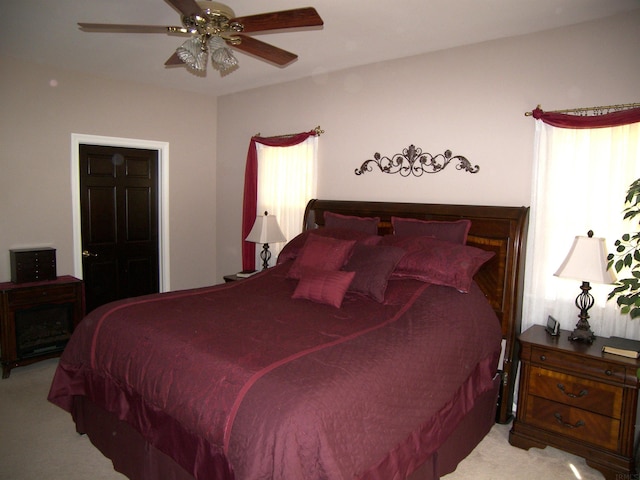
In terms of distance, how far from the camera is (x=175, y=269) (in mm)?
5070

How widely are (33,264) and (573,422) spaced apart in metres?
→ 4.20

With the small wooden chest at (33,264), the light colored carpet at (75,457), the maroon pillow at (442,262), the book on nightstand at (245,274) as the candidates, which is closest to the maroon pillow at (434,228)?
the maroon pillow at (442,262)

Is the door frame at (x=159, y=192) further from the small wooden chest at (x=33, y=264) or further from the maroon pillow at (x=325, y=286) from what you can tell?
the maroon pillow at (x=325, y=286)

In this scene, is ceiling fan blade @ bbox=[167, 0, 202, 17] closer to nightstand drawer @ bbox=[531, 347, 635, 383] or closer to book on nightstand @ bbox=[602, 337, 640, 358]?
nightstand drawer @ bbox=[531, 347, 635, 383]

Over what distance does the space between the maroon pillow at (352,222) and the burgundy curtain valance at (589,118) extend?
1.38 m

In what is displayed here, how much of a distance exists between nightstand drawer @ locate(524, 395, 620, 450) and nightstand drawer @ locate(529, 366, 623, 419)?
0.03 m

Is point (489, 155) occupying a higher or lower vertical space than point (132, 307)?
higher

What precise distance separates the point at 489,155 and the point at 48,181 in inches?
153

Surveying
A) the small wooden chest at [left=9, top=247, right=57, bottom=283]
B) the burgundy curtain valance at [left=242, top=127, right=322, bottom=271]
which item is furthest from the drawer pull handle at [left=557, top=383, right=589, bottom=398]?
the small wooden chest at [left=9, top=247, right=57, bottom=283]

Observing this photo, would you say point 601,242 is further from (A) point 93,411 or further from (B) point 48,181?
(B) point 48,181

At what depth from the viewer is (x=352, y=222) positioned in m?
3.64

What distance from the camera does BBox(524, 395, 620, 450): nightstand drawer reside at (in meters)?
2.37

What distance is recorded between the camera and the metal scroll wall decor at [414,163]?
10.8 feet

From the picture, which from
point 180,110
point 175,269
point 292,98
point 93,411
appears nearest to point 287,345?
point 93,411
